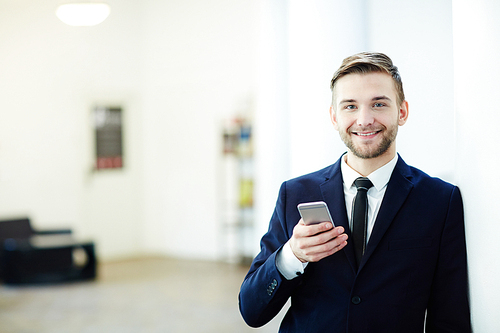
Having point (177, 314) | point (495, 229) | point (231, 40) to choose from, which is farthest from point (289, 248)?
point (231, 40)

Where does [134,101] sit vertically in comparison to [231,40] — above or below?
below

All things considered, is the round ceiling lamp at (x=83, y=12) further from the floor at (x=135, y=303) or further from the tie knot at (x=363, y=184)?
the tie knot at (x=363, y=184)

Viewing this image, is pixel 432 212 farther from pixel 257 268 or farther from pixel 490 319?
pixel 257 268

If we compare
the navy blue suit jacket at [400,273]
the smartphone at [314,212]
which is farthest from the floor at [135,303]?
the smartphone at [314,212]

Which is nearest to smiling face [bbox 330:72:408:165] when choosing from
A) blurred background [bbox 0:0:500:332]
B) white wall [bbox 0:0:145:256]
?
blurred background [bbox 0:0:500:332]

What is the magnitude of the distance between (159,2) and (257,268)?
23.4 feet

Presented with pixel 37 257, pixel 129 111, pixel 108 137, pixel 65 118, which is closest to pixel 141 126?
pixel 129 111

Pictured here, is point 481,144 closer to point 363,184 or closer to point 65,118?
point 363,184

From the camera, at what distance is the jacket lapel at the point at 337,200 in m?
1.42

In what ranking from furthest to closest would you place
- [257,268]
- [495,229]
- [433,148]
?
1. [433,148]
2. [257,268]
3. [495,229]

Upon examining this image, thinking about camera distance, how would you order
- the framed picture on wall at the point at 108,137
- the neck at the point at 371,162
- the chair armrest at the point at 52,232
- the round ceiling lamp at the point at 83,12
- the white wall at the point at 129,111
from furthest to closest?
1. the framed picture on wall at the point at 108,137
2. the white wall at the point at 129,111
3. the chair armrest at the point at 52,232
4. the round ceiling lamp at the point at 83,12
5. the neck at the point at 371,162

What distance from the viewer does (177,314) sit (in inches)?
194

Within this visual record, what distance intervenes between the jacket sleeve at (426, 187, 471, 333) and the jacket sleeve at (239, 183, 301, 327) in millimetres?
397

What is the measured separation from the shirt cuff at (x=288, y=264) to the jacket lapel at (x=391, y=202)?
18 cm
